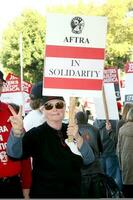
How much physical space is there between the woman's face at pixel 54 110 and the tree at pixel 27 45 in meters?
35.9

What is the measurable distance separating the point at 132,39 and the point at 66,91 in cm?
4161

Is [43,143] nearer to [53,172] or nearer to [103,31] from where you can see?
[53,172]

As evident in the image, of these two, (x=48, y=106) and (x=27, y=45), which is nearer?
(x=48, y=106)

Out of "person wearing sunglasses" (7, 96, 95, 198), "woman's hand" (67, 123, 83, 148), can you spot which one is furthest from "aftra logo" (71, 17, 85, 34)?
"woman's hand" (67, 123, 83, 148)

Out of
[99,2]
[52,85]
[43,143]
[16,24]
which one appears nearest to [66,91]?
[52,85]

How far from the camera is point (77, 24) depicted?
487cm

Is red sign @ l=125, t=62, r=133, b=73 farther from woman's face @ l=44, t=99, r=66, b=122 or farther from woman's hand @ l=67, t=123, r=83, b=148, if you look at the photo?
woman's hand @ l=67, t=123, r=83, b=148

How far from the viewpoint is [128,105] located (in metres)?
8.84

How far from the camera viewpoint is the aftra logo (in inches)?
191

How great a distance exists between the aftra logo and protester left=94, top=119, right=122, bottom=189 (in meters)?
4.93

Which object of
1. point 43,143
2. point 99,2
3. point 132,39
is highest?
point 99,2

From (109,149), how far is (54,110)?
5.54 metres

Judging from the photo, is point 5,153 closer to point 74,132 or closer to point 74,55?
point 74,132

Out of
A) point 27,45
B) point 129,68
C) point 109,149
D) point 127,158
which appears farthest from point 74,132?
point 27,45
